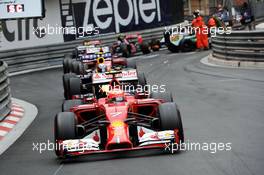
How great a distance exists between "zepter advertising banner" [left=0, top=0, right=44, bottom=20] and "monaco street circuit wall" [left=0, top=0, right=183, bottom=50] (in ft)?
18.7

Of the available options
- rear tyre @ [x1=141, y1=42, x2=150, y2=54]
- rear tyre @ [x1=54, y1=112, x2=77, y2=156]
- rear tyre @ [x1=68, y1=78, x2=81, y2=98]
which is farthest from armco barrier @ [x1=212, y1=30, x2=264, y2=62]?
rear tyre @ [x1=54, y1=112, x2=77, y2=156]

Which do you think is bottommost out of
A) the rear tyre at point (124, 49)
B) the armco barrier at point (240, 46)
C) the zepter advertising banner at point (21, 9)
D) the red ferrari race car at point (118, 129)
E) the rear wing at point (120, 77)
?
the rear tyre at point (124, 49)

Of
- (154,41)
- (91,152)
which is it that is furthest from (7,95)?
(154,41)

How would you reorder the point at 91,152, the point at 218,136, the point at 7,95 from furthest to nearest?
the point at 7,95, the point at 218,136, the point at 91,152

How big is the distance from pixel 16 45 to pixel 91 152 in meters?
24.7

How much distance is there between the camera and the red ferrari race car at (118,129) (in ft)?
35.1

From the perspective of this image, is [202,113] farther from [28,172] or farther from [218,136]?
[28,172]

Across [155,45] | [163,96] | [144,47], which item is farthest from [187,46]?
[163,96]

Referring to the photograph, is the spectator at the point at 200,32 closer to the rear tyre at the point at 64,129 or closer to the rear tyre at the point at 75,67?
the rear tyre at the point at 75,67

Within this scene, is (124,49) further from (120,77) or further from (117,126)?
(117,126)

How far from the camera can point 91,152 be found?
1074 centimetres

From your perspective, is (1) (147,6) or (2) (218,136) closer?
(2) (218,136)

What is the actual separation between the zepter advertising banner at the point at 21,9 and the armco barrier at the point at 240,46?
23.5 feet

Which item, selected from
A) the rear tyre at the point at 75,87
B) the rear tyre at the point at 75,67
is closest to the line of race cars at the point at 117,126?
the rear tyre at the point at 75,87
